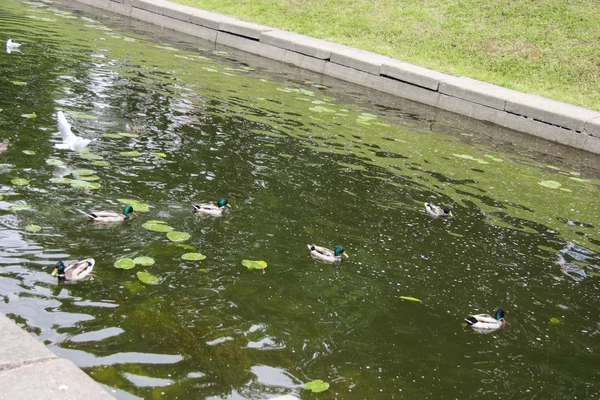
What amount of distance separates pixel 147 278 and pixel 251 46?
12406 millimetres

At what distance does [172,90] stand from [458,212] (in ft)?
18.3

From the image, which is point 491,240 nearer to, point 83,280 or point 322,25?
point 83,280

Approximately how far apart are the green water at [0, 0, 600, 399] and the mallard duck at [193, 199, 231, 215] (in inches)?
6.4

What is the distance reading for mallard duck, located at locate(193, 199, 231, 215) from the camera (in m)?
6.68

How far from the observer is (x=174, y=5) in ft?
64.3

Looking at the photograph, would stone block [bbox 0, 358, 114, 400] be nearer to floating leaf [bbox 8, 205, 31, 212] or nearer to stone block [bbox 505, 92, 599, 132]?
floating leaf [bbox 8, 205, 31, 212]

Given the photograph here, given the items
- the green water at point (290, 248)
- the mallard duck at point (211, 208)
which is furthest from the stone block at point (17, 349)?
the mallard duck at point (211, 208)

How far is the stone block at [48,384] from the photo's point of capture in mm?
3488

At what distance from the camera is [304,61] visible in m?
16.0

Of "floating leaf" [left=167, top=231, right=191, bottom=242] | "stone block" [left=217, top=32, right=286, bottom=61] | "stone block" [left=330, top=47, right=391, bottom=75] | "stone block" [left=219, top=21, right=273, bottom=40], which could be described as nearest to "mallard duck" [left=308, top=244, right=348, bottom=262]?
"floating leaf" [left=167, top=231, right=191, bottom=242]

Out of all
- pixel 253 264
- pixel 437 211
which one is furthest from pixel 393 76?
pixel 253 264

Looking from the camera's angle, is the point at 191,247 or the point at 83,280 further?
the point at 191,247

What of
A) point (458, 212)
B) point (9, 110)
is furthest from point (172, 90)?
point (458, 212)

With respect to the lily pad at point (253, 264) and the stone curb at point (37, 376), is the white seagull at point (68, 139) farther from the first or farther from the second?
the stone curb at point (37, 376)
